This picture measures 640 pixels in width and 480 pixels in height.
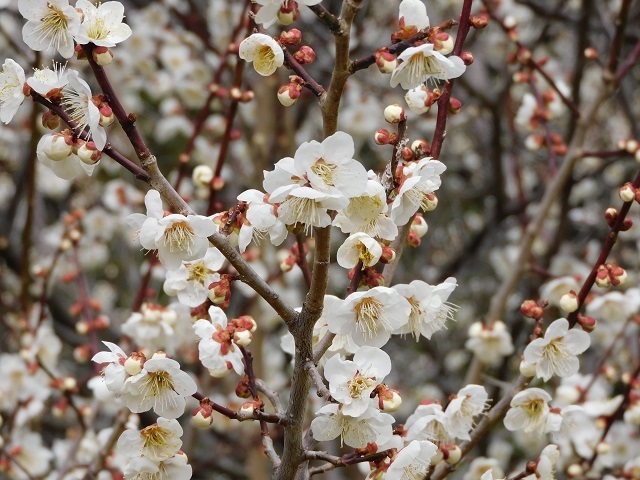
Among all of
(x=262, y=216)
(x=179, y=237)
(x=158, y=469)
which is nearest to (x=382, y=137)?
(x=262, y=216)

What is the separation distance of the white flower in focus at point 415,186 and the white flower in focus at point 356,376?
0.26m

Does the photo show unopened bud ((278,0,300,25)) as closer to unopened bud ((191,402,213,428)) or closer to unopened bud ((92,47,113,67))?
unopened bud ((92,47,113,67))

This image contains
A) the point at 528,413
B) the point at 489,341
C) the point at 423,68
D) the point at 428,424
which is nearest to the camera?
the point at 423,68

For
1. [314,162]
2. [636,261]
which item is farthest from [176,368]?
[636,261]

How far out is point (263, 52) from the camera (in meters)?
1.52

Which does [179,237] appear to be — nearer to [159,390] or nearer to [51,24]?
[159,390]

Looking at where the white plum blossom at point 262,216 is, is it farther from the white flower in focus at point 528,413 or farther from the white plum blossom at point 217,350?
the white flower in focus at point 528,413

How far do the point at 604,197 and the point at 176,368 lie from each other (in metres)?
4.22

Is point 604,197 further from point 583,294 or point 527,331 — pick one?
point 583,294

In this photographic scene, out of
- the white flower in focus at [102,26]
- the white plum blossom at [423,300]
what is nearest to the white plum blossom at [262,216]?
the white plum blossom at [423,300]

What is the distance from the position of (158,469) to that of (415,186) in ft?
2.42

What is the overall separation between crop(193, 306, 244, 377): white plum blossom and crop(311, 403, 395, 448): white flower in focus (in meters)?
0.22

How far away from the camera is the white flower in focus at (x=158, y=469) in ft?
5.13

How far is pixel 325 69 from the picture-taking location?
4.80 m
